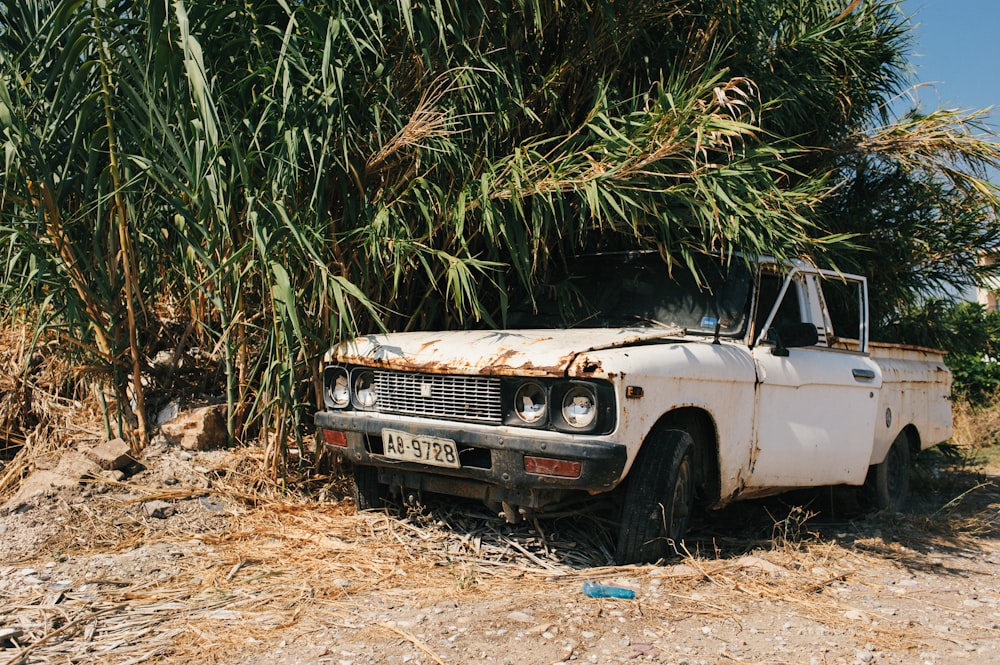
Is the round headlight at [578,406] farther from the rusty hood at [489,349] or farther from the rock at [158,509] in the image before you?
the rock at [158,509]

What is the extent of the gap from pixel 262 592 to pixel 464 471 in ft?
3.01

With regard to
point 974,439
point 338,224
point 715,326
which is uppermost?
point 338,224

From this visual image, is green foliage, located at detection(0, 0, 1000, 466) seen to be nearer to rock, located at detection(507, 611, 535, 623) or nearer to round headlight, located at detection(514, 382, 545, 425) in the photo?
round headlight, located at detection(514, 382, 545, 425)

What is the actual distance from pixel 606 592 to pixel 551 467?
0.51 meters

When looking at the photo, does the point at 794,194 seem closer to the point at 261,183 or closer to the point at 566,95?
the point at 566,95

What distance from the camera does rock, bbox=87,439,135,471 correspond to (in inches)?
184

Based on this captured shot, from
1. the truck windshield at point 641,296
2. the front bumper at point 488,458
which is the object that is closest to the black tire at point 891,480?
the truck windshield at point 641,296

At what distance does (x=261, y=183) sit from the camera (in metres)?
4.37

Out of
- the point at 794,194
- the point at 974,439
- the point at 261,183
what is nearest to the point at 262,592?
the point at 261,183

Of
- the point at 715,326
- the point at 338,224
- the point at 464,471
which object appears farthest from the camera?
the point at 338,224

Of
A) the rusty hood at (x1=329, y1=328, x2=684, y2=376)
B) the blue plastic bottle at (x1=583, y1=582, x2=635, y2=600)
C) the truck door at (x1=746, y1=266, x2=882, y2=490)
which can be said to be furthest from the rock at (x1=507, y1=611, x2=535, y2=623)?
the truck door at (x1=746, y1=266, x2=882, y2=490)

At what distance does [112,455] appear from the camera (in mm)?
4684

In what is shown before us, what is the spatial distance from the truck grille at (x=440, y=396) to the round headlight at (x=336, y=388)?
0.23 m

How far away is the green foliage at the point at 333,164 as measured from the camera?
4.14 metres
